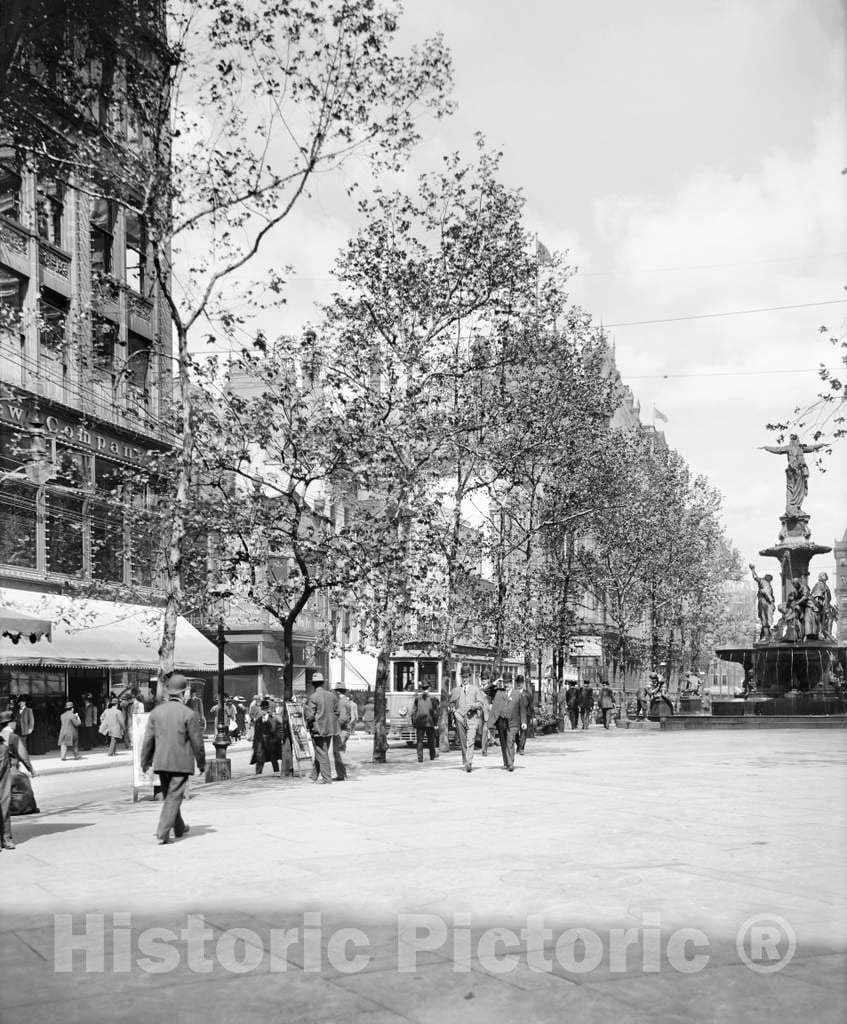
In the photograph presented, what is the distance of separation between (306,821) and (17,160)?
33.4ft

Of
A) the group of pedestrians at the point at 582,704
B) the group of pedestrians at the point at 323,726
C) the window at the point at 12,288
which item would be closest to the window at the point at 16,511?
the window at the point at 12,288

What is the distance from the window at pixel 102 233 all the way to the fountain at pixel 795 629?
23779 mm

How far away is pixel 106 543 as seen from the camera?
35.9 m

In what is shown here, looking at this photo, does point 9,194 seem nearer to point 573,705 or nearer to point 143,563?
point 143,563

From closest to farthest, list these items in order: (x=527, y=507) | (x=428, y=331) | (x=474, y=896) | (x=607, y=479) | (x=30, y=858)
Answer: (x=474, y=896)
(x=30, y=858)
(x=428, y=331)
(x=607, y=479)
(x=527, y=507)

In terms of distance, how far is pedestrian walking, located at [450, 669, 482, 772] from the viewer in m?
23.0

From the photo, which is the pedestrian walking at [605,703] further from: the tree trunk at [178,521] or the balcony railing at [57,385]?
the tree trunk at [178,521]

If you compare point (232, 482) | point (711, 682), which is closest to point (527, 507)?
point (232, 482)

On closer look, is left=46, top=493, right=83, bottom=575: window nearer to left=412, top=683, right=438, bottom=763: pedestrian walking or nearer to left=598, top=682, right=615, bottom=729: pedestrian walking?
left=412, top=683, right=438, bottom=763: pedestrian walking

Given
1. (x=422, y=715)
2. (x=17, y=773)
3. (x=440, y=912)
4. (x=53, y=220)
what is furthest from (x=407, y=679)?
(x=440, y=912)

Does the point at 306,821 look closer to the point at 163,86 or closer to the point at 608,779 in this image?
the point at 608,779

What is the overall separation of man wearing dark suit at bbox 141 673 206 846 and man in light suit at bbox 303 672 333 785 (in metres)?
7.00

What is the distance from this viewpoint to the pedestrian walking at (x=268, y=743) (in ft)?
78.6

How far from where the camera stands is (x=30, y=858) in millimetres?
11844
